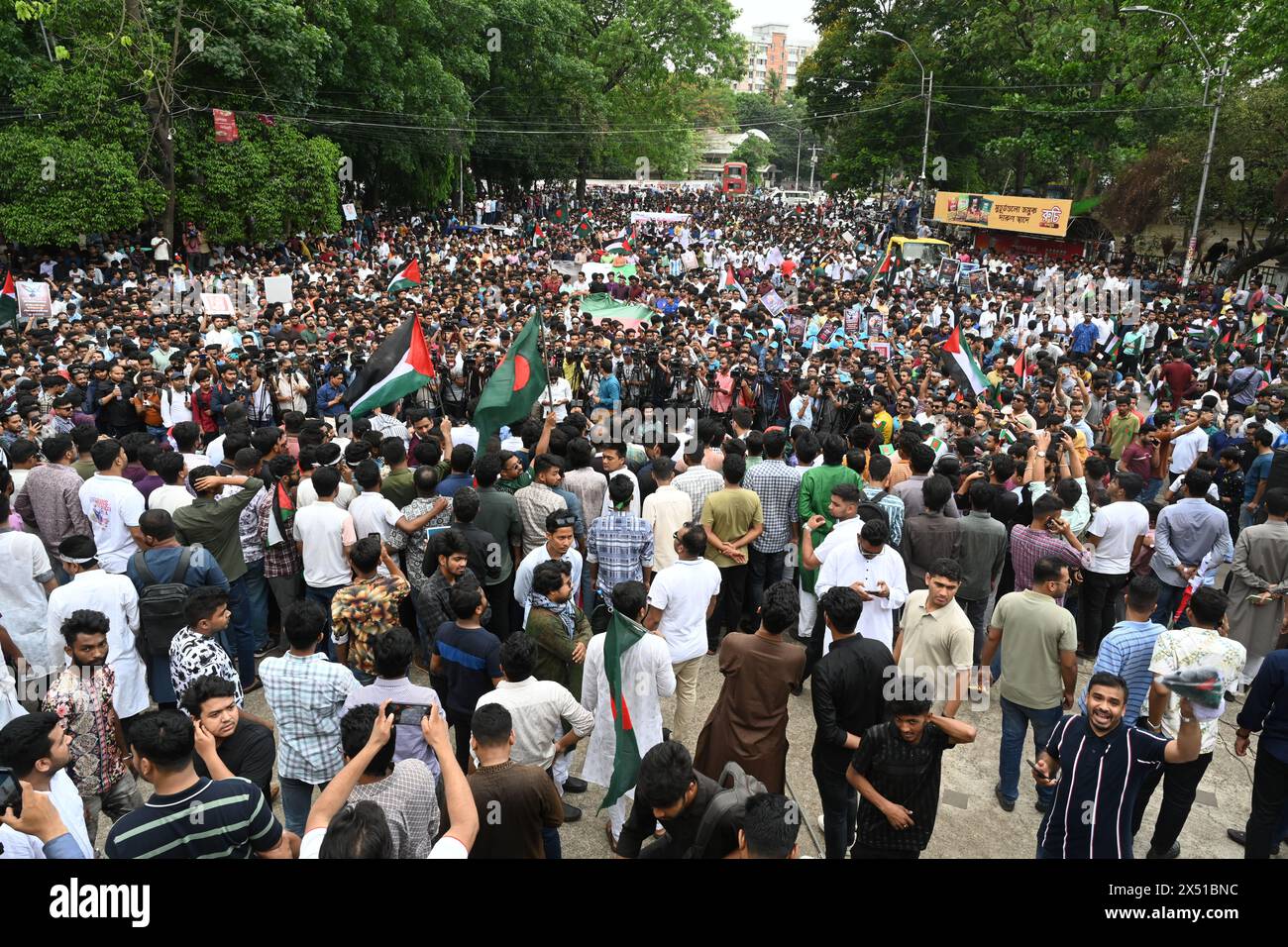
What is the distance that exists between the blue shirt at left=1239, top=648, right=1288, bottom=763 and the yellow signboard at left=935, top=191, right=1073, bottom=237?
89.2 feet

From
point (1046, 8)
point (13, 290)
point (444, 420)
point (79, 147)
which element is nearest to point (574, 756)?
point (444, 420)

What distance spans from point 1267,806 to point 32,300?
14.7 meters

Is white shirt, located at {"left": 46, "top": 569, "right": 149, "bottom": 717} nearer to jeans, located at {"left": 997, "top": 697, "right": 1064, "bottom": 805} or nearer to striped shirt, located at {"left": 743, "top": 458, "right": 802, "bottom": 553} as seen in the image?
striped shirt, located at {"left": 743, "top": 458, "right": 802, "bottom": 553}

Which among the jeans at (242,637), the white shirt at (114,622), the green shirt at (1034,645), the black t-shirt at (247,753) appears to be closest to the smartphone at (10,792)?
the black t-shirt at (247,753)

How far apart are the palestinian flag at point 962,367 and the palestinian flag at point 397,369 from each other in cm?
566

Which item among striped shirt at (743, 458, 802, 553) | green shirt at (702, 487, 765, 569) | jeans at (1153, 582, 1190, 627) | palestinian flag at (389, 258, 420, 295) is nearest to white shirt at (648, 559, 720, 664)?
green shirt at (702, 487, 765, 569)

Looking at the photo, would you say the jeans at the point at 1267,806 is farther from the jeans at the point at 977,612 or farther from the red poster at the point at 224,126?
the red poster at the point at 224,126

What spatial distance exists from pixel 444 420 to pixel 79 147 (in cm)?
1561

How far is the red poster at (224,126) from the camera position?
20406mm

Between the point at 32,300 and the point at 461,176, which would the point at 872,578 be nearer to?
the point at 32,300

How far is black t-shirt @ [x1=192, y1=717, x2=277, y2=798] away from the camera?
3.44 metres

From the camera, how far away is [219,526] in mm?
5508

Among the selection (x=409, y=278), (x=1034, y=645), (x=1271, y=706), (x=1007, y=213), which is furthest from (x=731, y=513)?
(x=1007, y=213)
